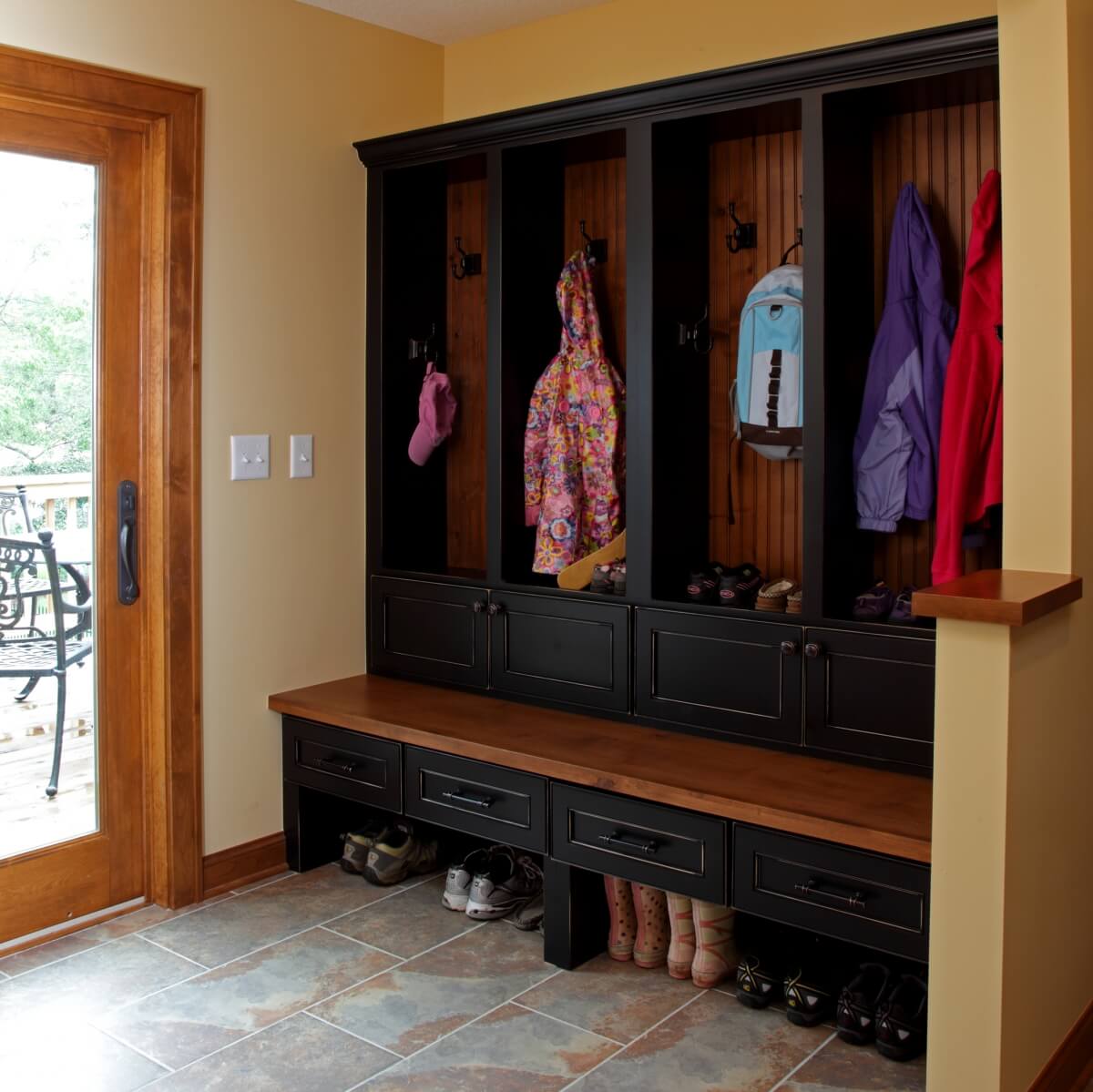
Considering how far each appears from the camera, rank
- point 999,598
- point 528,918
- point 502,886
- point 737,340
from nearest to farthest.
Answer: point 999,598 < point 528,918 < point 502,886 < point 737,340

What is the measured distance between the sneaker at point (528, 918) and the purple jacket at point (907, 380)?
4.26 ft

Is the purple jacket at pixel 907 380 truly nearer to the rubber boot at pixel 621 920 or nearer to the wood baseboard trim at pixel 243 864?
the rubber boot at pixel 621 920

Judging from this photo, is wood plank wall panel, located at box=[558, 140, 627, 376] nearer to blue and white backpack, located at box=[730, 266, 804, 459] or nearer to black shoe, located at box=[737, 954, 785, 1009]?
blue and white backpack, located at box=[730, 266, 804, 459]

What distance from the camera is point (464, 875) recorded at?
10.7ft

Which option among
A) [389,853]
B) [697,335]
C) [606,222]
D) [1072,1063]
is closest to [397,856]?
[389,853]

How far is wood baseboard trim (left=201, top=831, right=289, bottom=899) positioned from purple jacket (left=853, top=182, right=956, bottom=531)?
1.92 m

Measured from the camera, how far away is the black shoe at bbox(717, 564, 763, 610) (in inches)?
118

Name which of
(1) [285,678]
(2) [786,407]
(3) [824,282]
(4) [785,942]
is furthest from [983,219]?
(1) [285,678]

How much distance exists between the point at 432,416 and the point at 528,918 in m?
1.50

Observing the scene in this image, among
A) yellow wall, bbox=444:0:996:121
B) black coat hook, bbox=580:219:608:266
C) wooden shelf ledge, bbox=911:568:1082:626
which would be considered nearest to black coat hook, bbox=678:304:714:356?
black coat hook, bbox=580:219:608:266

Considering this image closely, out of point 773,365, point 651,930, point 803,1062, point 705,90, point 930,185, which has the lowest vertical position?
point 803,1062

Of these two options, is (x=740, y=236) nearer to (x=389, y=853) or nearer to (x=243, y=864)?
(x=389, y=853)

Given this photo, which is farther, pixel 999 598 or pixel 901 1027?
pixel 901 1027

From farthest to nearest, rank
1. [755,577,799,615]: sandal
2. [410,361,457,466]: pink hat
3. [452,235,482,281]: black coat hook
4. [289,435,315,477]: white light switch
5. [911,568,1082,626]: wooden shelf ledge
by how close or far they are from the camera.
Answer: [452,235,482,281]: black coat hook < [410,361,457,466]: pink hat < [289,435,315,477]: white light switch < [755,577,799,615]: sandal < [911,568,1082,626]: wooden shelf ledge
